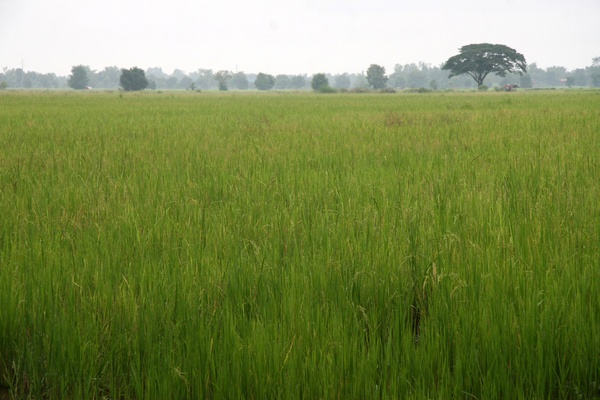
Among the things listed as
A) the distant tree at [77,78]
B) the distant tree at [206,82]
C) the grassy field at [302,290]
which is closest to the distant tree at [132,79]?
the distant tree at [77,78]

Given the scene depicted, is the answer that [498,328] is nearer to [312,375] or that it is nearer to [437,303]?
[437,303]

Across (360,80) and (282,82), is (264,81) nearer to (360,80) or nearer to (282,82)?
(282,82)

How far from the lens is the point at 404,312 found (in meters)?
2.08

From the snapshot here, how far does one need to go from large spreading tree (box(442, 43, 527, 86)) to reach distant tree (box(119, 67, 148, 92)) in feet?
163

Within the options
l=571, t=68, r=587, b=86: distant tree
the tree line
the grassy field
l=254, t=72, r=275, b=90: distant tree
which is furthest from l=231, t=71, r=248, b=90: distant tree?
the grassy field

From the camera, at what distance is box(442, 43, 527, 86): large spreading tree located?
211 ft

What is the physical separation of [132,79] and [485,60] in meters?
55.4

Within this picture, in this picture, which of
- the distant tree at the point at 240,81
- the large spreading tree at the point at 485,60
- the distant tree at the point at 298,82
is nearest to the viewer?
the large spreading tree at the point at 485,60

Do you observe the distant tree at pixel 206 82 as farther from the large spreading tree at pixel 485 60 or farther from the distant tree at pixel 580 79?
the large spreading tree at pixel 485 60

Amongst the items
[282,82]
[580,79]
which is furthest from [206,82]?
[580,79]

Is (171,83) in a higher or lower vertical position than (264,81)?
higher

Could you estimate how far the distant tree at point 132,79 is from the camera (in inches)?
3319

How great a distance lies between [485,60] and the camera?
2566 inches

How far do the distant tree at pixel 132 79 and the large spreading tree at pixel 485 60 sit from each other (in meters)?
49.8
